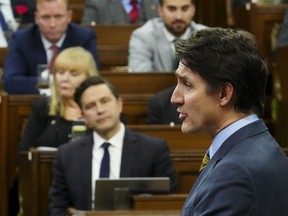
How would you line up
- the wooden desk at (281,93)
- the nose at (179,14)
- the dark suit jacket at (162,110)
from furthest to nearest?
the nose at (179,14) < the wooden desk at (281,93) < the dark suit jacket at (162,110)

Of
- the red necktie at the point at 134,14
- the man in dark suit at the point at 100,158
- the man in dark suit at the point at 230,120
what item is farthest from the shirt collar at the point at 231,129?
the red necktie at the point at 134,14

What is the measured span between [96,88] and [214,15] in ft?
14.1

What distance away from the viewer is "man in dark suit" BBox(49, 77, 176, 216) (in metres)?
4.74

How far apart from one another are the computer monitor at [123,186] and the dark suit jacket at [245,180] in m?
2.22

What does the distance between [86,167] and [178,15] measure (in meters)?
2.11

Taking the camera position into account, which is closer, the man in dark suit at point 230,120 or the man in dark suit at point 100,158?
the man in dark suit at point 230,120

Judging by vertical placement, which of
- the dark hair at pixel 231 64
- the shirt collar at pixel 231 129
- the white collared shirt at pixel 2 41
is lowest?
the white collared shirt at pixel 2 41

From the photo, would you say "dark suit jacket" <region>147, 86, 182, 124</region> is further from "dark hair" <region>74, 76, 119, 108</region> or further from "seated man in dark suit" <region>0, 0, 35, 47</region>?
"seated man in dark suit" <region>0, 0, 35, 47</region>

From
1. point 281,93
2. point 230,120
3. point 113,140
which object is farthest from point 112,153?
point 230,120

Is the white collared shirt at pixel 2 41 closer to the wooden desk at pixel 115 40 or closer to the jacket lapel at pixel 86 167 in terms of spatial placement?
the wooden desk at pixel 115 40

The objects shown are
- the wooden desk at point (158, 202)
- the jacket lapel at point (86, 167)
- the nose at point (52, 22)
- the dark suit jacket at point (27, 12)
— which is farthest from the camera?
the dark suit jacket at point (27, 12)

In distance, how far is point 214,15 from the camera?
9117mm

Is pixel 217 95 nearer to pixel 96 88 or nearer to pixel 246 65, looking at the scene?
pixel 246 65

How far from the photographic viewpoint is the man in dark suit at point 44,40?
252 inches
